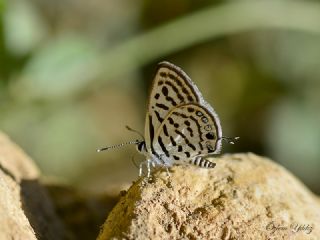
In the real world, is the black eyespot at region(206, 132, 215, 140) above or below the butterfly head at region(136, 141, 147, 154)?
below

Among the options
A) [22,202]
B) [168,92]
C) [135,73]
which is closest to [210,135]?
[168,92]

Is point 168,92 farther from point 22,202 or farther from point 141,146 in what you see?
point 22,202

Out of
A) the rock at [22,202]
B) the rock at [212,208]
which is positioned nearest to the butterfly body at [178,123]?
the rock at [212,208]

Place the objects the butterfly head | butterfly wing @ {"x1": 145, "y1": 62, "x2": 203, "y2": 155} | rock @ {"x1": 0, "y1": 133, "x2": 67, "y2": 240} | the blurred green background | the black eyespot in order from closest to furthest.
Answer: rock @ {"x1": 0, "y1": 133, "x2": 67, "y2": 240} → butterfly wing @ {"x1": 145, "y1": 62, "x2": 203, "y2": 155} → the black eyespot → the butterfly head → the blurred green background

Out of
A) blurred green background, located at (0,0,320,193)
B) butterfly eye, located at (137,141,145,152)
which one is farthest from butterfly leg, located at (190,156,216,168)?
blurred green background, located at (0,0,320,193)

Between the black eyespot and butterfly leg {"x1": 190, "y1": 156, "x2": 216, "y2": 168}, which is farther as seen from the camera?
the black eyespot

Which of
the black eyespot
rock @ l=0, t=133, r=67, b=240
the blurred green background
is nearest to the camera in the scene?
rock @ l=0, t=133, r=67, b=240

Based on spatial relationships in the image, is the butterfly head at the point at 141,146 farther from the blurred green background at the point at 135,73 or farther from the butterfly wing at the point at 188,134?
the blurred green background at the point at 135,73

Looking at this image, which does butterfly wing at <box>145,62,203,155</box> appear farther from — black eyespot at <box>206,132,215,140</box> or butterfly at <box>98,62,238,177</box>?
black eyespot at <box>206,132,215,140</box>
